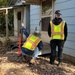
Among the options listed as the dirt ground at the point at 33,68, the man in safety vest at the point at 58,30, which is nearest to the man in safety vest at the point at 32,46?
the dirt ground at the point at 33,68

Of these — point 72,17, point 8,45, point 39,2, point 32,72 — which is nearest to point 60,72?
point 32,72

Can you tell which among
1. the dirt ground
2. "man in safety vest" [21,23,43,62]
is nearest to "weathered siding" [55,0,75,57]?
the dirt ground

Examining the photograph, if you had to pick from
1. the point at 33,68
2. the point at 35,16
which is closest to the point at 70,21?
the point at 33,68

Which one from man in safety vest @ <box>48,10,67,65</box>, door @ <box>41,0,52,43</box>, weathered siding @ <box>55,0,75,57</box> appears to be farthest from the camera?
door @ <box>41,0,52,43</box>

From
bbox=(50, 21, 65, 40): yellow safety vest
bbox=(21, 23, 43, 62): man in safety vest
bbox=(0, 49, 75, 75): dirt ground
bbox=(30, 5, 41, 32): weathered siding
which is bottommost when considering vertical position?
bbox=(0, 49, 75, 75): dirt ground

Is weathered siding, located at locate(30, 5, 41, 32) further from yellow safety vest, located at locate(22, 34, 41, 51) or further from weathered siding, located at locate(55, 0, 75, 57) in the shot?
yellow safety vest, located at locate(22, 34, 41, 51)

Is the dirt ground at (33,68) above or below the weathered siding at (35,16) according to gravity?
below

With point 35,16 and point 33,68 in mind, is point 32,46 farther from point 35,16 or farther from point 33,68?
point 35,16

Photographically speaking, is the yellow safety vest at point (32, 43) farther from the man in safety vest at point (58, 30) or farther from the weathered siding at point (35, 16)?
the weathered siding at point (35, 16)

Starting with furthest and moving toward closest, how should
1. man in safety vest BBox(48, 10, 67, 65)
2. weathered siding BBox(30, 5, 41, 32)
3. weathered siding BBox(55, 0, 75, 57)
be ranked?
weathered siding BBox(30, 5, 41, 32), weathered siding BBox(55, 0, 75, 57), man in safety vest BBox(48, 10, 67, 65)

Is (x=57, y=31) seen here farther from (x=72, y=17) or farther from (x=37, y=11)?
(x=37, y=11)

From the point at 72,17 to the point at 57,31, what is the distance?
120 centimetres

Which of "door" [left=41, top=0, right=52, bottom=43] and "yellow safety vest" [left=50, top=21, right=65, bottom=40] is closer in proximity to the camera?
"yellow safety vest" [left=50, top=21, right=65, bottom=40]

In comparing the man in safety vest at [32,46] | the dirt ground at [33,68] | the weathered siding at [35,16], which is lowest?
the dirt ground at [33,68]
